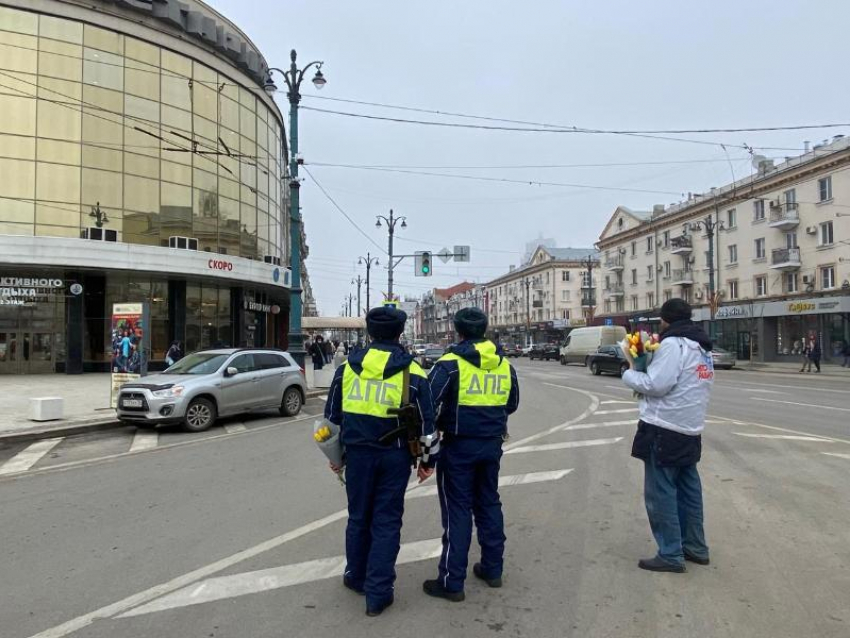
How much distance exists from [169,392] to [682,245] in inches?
1827

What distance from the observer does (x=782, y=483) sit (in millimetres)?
6699

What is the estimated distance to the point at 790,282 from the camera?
3884cm

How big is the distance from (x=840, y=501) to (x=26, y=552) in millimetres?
7325

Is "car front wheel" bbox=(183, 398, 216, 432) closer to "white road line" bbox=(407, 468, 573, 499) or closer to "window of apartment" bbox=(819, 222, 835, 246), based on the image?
"white road line" bbox=(407, 468, 573, 499)

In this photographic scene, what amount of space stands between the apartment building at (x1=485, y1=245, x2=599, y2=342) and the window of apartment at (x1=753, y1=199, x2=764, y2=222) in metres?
26.9

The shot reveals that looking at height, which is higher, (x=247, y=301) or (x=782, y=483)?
(x=247, y=301)

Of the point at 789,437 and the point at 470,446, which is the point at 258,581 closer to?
the point at 470,446

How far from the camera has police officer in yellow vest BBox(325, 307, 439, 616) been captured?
360cm

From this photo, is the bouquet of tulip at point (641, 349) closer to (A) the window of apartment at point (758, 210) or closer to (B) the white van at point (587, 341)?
(B) the white van at point (587, 341)

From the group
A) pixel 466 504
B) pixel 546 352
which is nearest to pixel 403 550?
pixel 466 504

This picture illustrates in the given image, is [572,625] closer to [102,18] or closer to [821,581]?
[821,581]

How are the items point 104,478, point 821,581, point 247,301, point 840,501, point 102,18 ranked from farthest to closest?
point 247,301 < point 102,18 < point 104,478 < point 840,501 < point 821,581

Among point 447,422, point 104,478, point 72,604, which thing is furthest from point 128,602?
point 104,478

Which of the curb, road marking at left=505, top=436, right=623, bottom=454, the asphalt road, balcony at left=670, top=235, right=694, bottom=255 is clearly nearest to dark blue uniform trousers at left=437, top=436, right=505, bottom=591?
the asphalt road
